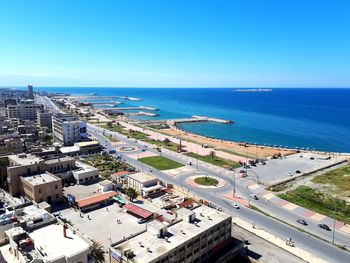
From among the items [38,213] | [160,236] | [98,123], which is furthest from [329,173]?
[98,123]

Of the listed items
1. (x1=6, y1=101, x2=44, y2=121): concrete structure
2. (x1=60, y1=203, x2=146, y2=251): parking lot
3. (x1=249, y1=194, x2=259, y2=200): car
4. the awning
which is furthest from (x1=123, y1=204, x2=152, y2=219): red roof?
(x1=6, y1=101, x2=44, y2=121): concrete structure

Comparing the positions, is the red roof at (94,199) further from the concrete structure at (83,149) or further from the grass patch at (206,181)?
the concrete structure at (83,149)

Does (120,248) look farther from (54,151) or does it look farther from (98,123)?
(98,123)

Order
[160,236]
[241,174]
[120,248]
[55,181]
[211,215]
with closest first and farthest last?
[120,248]
[160,236]
[211,215]
[55,181]
[241,174]

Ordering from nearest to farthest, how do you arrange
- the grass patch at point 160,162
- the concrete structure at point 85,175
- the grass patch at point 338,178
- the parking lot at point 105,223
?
the parking lot at point 105,223 → the concrete structure at point 85,175 → the grass patch at point 338,178 → the grass patch at point 160,162

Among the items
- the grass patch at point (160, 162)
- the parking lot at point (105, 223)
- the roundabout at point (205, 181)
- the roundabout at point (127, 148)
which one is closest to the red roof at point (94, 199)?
the parking lot at point (105, 223)

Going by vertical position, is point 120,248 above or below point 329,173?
above
